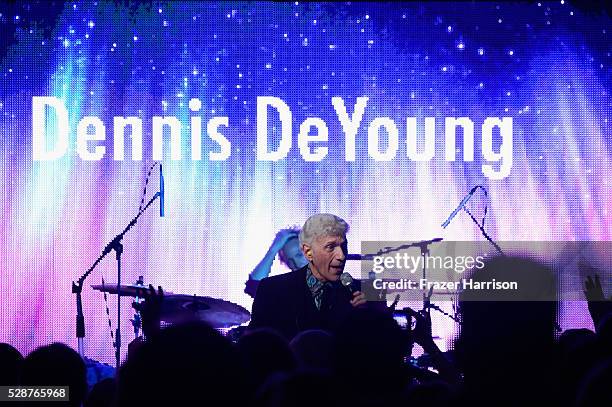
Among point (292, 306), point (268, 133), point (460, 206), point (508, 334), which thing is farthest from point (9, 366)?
A: point (460, 206)

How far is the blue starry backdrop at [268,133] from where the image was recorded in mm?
6848

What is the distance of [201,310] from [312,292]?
1.41 m

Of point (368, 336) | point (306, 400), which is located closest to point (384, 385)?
point (368, 336)

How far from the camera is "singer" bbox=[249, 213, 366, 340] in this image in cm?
446

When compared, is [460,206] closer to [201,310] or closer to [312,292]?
[201,310]

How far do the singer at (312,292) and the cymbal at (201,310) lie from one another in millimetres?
1192

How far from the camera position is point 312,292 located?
455cm

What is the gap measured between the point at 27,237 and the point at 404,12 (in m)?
3.49

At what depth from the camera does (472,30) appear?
703cm

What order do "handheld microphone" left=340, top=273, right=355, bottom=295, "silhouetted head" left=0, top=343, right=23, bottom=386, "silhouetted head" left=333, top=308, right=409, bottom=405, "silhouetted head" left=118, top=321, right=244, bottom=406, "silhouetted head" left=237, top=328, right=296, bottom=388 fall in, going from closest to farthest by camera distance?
"silhouetted head" left=118, top=321, right=244, bottom=406, "silhouetted head" left=333, top=308, right=409, bottom=405, "silhouetted head" left=237, top=328, right=296, bottom=388, "silhouetted head" left=0, top=343, right=23, bottom=386, "handheld microphone" left=340, top=273, right=355, bottom=295

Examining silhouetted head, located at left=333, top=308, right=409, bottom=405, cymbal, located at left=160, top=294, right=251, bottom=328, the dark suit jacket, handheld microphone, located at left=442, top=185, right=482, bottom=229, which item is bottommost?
cymbal, located at left=160, top=294, right=251, bottom=328

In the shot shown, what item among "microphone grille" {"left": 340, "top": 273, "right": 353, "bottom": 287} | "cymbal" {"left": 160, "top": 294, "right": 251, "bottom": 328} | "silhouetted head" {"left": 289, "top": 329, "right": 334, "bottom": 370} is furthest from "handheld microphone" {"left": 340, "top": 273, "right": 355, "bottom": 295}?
"silhouetted head" {"left": 289, "top": 329, "right": 334, "bottom": 370}

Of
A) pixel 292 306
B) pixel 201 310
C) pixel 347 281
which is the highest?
pixel 347 281

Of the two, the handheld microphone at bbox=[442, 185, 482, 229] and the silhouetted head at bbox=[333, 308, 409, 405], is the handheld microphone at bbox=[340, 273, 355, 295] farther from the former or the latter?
the handheld microphone at bbox=[442, 185, 482, 229]
